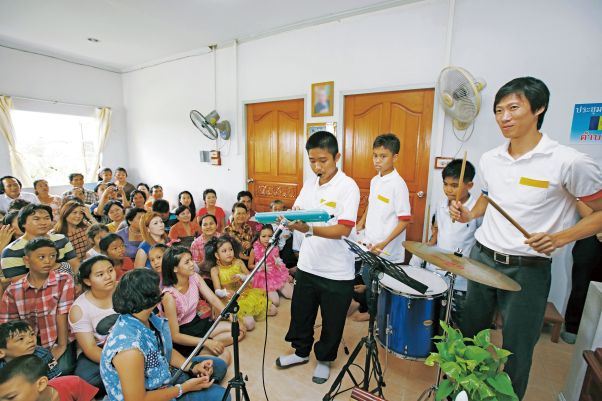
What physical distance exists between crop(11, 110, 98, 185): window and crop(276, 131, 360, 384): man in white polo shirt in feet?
18.4

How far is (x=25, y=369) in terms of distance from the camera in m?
1.08

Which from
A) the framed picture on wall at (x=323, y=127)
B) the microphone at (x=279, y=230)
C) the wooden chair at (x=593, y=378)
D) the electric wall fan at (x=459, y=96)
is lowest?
the wooden chair at (x=593, y=378)

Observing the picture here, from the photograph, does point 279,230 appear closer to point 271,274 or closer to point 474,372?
point 474,372

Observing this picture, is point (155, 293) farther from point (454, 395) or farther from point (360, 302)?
point (360, 302)

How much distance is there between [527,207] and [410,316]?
0.87 m

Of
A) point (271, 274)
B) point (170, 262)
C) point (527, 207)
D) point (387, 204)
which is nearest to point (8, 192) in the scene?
point (170, 262)

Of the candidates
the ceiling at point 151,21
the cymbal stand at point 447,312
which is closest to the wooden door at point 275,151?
the ceiling at point 151,21

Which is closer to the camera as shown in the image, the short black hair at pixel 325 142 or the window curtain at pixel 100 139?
the short black hair at pixel 325 142

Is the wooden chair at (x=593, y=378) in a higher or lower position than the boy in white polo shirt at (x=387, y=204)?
lower

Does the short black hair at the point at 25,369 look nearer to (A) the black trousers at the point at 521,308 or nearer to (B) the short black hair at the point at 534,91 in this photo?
(A) the black trousers at the point at 521,308

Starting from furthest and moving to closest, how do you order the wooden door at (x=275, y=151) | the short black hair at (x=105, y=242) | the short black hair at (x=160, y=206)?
1. the wooden door at (x=275, y=151)
2. the short black hair at (x=160, y=206)
3. the short black hair at (x=105, y=242)

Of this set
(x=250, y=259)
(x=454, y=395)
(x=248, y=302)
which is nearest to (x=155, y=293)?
(x=454, y=395)

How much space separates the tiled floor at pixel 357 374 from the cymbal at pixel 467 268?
98cm

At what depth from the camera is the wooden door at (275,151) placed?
13.0 ft
